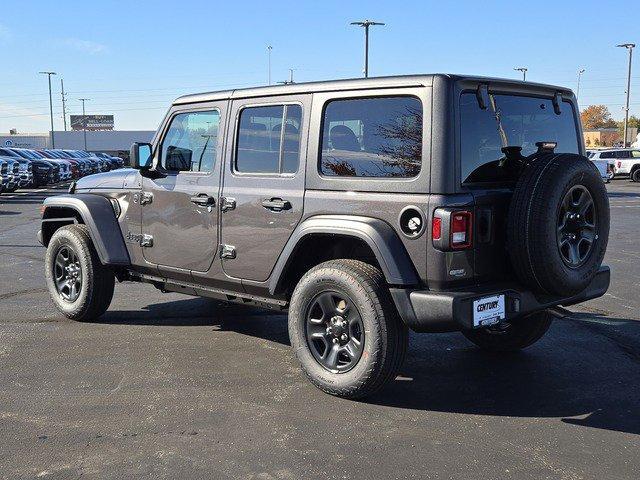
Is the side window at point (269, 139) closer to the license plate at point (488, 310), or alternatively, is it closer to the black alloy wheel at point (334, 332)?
the black alloy wheel at point (334, 332)

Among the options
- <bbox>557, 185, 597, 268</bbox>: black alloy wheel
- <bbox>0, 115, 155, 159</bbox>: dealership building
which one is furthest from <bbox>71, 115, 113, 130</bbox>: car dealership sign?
<bbox>557, 185, 597, 268</bbox>: black alloy wheel

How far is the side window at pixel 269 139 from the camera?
4.61 m

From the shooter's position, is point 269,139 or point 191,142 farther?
point 191,142

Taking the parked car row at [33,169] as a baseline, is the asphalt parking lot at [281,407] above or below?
below

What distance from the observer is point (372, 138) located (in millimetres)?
4191

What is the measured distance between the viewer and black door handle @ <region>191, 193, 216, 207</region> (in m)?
5.04

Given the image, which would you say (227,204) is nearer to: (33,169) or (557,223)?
(557,223)

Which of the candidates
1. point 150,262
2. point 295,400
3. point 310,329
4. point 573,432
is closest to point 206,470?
point 295,400

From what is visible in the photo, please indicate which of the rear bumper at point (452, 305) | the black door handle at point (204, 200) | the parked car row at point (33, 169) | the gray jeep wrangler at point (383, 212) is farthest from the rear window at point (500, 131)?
the parked car row at point (33, 169)

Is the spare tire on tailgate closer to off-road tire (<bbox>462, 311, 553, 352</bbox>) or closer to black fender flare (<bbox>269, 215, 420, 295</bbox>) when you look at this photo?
black fender flare (<bbox>269, 215, 420, 295</bbox>)

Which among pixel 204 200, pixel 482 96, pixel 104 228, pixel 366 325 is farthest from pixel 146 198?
pixel 482 96

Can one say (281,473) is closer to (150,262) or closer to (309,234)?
(309,234)

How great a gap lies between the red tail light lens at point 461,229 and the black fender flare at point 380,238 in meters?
0.30

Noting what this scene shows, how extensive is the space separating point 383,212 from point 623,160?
114 feet
